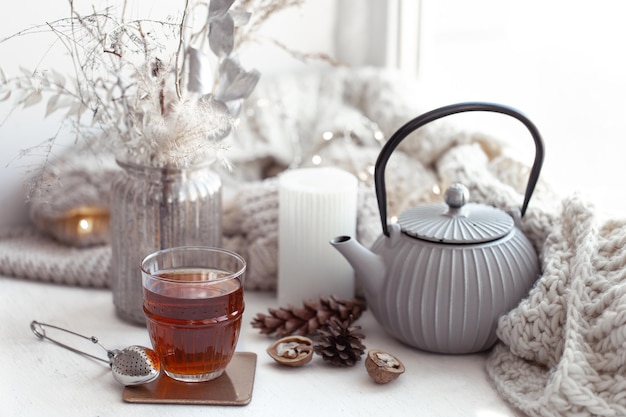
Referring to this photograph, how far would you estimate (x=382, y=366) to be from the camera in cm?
85

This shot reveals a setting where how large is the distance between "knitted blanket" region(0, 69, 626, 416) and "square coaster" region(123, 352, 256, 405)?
0.23m

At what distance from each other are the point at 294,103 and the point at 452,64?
0.89 feet

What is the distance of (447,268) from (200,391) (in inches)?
11.1

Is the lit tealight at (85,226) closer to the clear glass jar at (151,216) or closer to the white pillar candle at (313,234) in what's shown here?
the clear glass jar at (151,216)

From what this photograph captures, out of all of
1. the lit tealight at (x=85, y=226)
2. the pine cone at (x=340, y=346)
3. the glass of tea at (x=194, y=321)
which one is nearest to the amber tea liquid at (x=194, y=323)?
the glass of tea at (x=194, y=321)

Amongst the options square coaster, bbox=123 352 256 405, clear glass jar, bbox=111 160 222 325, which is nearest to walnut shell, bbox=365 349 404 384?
square coaster, bbox=123 352 256 405

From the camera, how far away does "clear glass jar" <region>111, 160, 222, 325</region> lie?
3.12 feet

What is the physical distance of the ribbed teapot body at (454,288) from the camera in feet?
2.87

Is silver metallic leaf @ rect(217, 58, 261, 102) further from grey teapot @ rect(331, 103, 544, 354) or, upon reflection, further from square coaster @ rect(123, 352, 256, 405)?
square coaster @ rect(123, 352, 256, 405)

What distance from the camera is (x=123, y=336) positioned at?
95 cm

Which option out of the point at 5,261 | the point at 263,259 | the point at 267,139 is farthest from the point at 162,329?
the point at 267,139

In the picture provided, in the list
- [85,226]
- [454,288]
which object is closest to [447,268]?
[454,288]

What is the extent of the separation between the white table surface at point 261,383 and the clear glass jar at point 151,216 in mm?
57

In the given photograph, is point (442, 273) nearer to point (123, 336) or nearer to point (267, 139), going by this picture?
point (123, 336)
